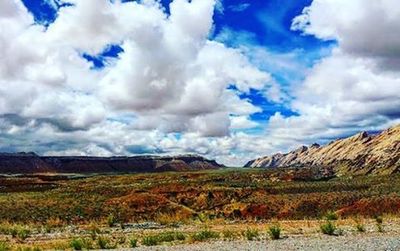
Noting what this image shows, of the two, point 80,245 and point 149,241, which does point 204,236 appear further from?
point 80,245

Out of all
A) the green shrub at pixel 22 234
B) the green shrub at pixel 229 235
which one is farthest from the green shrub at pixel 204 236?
the green shrub at pixel 22 234

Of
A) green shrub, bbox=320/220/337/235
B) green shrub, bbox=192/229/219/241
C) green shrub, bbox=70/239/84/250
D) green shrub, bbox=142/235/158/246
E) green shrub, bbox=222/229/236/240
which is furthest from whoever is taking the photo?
green shrub, bbox=320/220/337/235

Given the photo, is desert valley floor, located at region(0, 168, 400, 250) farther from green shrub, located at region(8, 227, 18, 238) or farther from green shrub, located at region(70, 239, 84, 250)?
green shrub, located at region(8, 227, 18, 238)

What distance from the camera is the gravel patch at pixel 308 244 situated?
26.6 metres

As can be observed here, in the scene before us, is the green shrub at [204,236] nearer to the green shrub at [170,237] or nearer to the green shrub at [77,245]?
the green shrub at [170,237]

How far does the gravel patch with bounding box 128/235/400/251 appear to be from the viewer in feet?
87.1

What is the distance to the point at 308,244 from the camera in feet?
92.1

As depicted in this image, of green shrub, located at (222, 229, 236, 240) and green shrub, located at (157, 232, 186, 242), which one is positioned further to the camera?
green shrub, located at (222, 229, 236, 240)

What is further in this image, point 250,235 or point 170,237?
point 170,237

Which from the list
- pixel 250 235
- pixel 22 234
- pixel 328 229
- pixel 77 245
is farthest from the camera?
pixel 22 234

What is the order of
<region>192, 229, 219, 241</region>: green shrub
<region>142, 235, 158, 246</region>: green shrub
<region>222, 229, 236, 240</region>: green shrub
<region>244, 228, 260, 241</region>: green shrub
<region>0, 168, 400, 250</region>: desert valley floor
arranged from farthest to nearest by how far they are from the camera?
<region>222, 229, 236, 240</region>: green shrub
<region>192, 229, 219, 241</region>: green shrub
<region>244, 228, 260, 241</region>: green shrub
<region>142, 235, 158, 246</region>: green shrub
<region>0, 168, 400, 250</region>: desert valley floor

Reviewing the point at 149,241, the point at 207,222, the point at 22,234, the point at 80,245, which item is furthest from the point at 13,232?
the point at 207,222

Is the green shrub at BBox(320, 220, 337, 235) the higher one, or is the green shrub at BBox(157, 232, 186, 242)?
the green shrub at BBox(320, 220, 337, 235)

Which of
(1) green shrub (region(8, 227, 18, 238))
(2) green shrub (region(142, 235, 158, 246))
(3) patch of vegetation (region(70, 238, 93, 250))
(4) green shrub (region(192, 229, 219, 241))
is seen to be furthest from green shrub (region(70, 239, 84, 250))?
(1) green shrub (region(8, 227, 18, 238))
